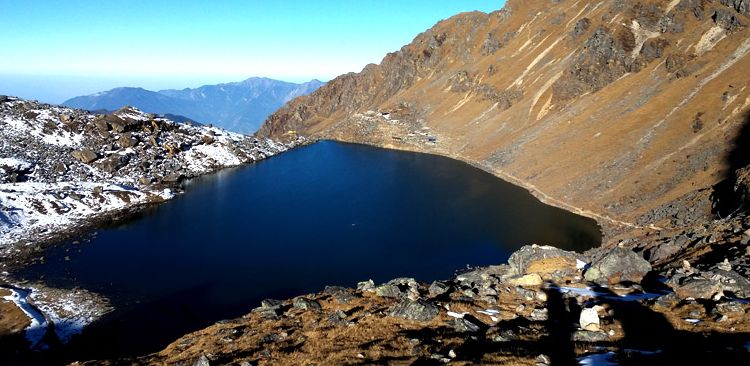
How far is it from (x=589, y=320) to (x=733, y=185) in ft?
107

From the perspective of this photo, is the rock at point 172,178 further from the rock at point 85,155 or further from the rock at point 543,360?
the rock at point 543,360

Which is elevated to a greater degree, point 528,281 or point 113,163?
point 113,163

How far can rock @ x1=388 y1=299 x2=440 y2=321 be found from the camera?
77.9 ft

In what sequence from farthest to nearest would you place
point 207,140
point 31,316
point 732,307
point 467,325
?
point 207,140
point 31,316
point 467,325
point 732,307

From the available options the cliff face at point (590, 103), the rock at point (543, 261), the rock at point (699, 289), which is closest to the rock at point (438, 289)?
the rock at point (543, 261)

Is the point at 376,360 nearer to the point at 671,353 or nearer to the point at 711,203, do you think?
the point at 671,353

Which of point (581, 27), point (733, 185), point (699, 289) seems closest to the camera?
point (699, 289)

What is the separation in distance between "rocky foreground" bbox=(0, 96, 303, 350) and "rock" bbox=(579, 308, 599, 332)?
36492 millimetres

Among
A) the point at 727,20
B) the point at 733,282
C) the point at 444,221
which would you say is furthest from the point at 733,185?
the point at 727,20

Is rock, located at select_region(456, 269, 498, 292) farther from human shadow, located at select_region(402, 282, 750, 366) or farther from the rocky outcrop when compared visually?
the rocky outcrop

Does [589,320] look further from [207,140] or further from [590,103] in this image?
[207,140]

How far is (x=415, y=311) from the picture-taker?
23938 mm

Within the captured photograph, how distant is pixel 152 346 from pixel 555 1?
15393 centimetres

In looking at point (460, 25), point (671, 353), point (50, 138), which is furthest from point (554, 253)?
point (460, 25)
